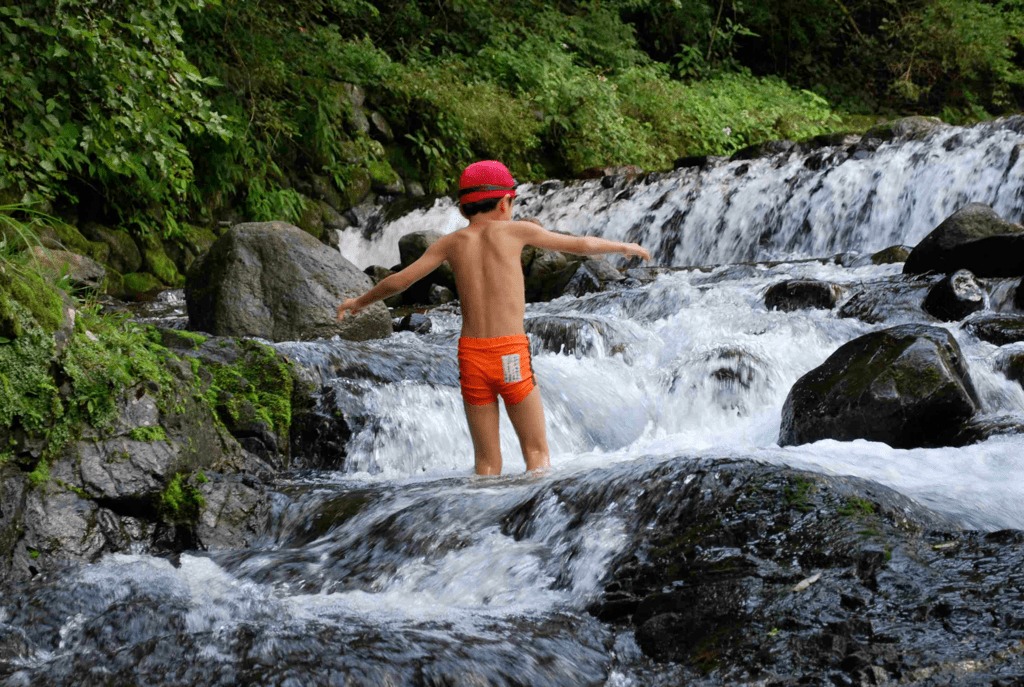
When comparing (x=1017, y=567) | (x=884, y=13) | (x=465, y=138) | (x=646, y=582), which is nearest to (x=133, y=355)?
(x=646, y=582)

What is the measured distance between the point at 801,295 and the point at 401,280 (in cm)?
554

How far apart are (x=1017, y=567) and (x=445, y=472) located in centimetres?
321

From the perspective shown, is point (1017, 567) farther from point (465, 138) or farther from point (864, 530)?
point (465, 138)

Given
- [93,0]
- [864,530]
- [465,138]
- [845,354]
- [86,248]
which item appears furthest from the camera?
[465,138]

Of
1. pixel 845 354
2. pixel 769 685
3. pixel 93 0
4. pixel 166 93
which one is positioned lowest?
pixel 769 685

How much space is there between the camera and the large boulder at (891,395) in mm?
5430

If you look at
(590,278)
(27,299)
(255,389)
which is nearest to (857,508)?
(27,299)

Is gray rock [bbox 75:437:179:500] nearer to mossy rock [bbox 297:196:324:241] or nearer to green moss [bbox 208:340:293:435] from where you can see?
green moss [bbox 208:340:293:435]

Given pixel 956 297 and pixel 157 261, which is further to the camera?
pixel 157 261

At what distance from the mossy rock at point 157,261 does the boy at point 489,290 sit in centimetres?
908

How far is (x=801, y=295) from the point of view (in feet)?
29.7

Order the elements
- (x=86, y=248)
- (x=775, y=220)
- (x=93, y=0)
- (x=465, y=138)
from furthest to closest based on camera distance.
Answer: (x=465, y=138)
(x=775, y=220)
(x=86, y=248)
(x=93, y=0)

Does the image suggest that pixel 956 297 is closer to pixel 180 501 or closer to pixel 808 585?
pixel 808 585

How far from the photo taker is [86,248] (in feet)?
39.5
